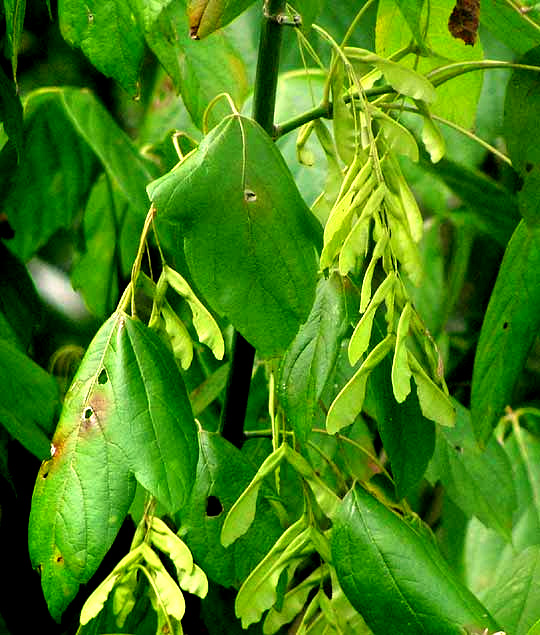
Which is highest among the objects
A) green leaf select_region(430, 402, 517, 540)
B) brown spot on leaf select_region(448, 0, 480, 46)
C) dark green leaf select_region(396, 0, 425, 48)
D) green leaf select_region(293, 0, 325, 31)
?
green leaf select_region(293, 0, 325, 31)

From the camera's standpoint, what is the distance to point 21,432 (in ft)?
2.38

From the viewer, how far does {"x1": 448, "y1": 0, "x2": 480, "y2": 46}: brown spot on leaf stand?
59cm

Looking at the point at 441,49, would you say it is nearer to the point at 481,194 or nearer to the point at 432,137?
the point at 432,137

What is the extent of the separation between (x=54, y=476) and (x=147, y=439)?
6cm

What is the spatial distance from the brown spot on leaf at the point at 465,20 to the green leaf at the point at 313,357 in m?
0.15

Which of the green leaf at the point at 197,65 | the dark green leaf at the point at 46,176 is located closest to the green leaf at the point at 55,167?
the dark green leaf at the point at 46,176

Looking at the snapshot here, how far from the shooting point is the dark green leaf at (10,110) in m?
0.72

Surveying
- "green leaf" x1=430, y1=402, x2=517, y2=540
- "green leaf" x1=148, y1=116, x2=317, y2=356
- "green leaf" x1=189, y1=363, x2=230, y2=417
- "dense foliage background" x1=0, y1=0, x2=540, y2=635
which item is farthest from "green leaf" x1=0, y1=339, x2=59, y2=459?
"green leaf" x1=430, y1=402, x2=517, y2=540

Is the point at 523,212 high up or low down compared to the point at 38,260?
up

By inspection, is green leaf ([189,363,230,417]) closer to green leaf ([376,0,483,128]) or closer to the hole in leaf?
the hole in leaf

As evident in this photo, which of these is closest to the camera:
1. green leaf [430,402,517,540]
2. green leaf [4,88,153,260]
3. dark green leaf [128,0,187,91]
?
dark green leaf [128,0,187,91]

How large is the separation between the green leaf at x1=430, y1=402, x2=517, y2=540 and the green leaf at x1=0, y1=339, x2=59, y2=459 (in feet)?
1.03

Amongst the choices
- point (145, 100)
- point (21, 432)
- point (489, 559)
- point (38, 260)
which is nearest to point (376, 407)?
point (21, 432)

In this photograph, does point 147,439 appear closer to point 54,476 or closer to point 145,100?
point 54,476
